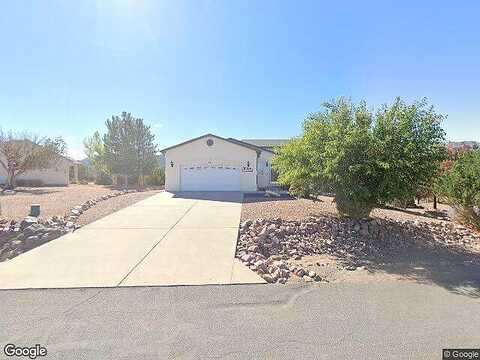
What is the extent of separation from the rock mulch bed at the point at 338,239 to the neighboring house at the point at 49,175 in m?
27.9

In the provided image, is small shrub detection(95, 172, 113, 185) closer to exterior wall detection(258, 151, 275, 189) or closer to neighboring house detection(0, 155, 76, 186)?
neighboring house detection(0, 155, 76, 186)

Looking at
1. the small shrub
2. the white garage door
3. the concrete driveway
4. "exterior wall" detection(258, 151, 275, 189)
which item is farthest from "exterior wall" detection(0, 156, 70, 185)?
the concrete driveway

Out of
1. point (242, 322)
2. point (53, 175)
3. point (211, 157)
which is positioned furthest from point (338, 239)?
point (53, 175)

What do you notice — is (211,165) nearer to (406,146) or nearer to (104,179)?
(406,146)

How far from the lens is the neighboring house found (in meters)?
29.7

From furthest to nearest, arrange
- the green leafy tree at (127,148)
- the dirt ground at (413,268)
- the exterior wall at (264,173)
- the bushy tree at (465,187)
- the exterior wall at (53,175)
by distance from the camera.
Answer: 1. the exterior wall at (53,175)
2. the green leafy tree at (127,148)
3. the exterior wall at (264,173)
4. the bushy tree at (465,187)
5. the dirt ground at (413,268)

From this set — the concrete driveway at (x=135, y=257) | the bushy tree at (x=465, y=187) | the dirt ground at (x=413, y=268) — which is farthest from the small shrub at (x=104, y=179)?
the bushy tree at (x=465, y=187)

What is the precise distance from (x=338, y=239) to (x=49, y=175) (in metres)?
31.4

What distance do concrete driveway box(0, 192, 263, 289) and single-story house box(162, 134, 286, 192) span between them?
417 inches

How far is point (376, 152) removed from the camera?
8.24m

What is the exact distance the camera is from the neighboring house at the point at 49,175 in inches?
1168

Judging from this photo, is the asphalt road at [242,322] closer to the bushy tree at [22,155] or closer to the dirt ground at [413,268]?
the dirt ground at [413,268]

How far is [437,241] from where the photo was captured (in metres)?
9.03

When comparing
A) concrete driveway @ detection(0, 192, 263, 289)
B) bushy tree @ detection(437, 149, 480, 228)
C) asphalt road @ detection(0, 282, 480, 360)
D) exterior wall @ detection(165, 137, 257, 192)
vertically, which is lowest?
asphalt road @ detection(0, 282, 480, 360)
